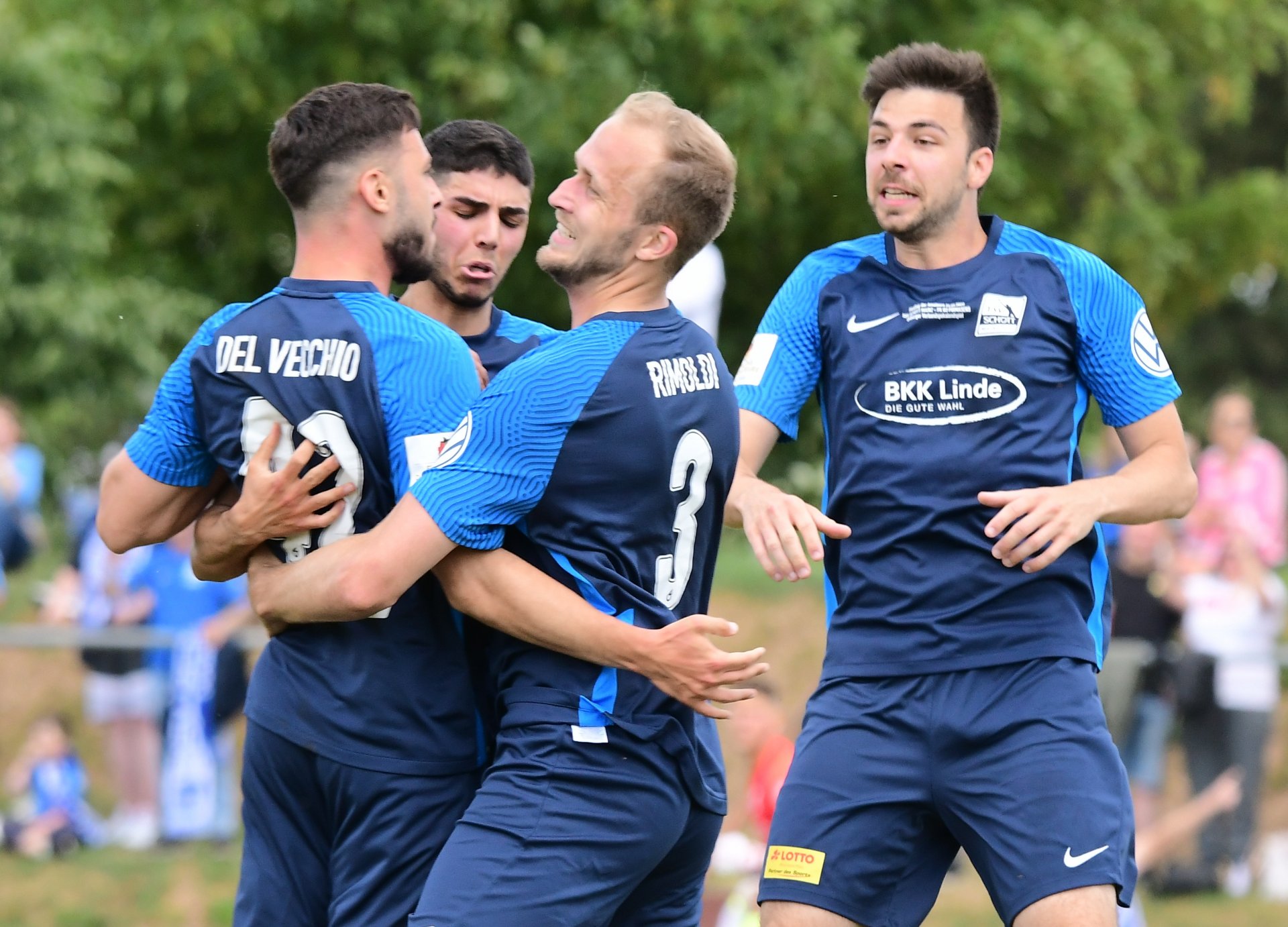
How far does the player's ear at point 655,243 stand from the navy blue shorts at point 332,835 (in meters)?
1.31

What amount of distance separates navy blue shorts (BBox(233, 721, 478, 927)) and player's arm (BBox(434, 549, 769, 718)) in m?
0.49

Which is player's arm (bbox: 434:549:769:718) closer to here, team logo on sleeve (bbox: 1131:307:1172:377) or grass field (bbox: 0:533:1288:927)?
team logo on sleeve (bbox: 1131:307:1172:377)

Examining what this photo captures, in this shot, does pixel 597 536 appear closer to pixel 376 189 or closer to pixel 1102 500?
pixel 376 189

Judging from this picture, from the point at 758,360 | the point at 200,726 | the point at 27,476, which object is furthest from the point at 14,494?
the point at 758,360

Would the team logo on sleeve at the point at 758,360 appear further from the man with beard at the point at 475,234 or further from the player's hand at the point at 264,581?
the player's hand at the point at 264,581

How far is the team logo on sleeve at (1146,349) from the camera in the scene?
449 centimetres

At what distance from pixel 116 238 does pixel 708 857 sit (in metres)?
12.1

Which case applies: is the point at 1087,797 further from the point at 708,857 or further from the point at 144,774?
the point at 144,774

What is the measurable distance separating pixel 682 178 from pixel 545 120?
310 inches

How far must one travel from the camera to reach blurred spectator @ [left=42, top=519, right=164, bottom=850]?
33.8ft

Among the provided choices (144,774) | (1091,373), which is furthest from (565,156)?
(1091,373)

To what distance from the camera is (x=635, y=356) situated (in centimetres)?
376

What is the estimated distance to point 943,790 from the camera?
4293mm

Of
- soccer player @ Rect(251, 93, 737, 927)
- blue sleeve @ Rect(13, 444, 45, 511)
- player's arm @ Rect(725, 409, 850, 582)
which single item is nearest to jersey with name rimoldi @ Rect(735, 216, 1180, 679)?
player's arm @ Rect(725, 409, 850, 582)
